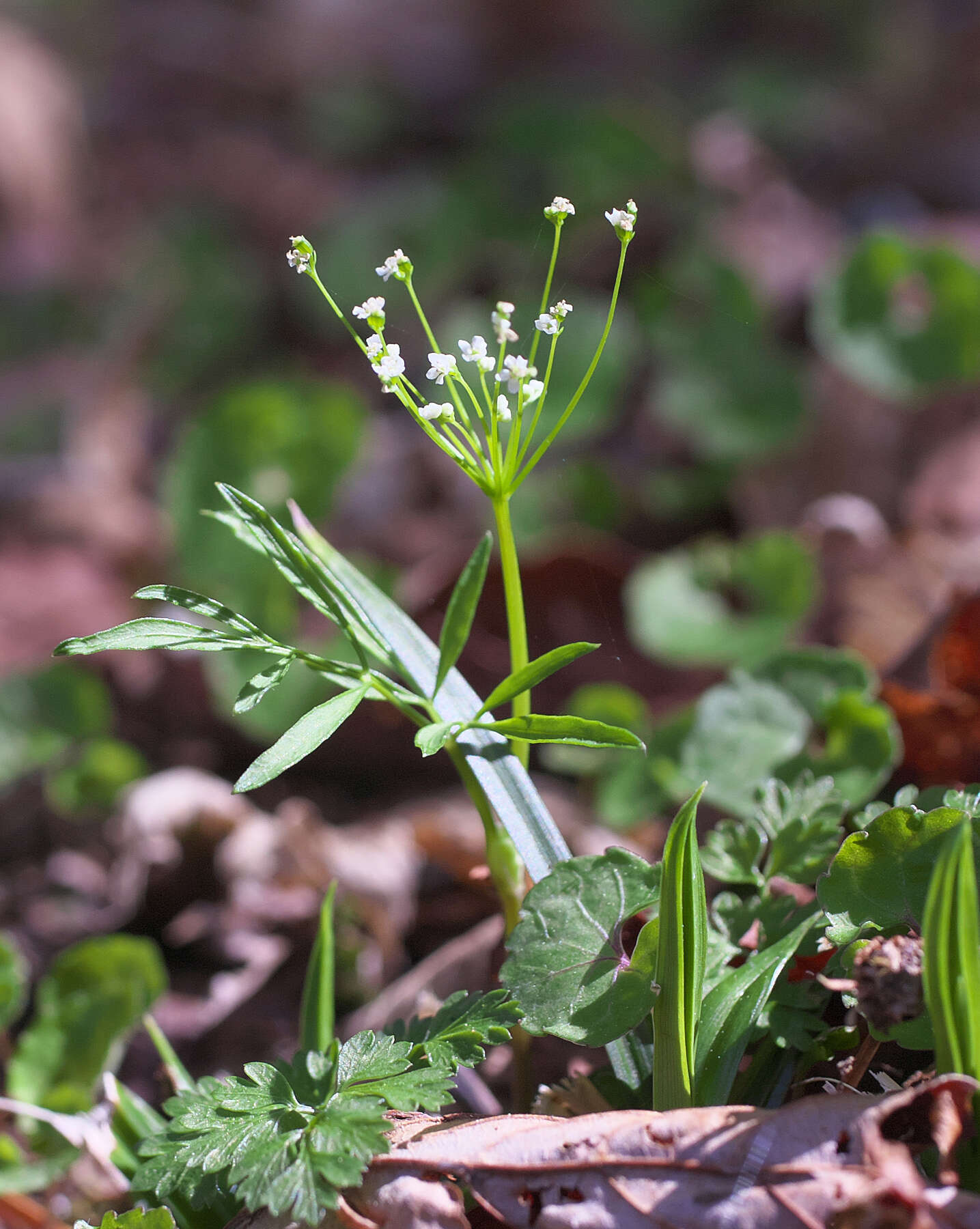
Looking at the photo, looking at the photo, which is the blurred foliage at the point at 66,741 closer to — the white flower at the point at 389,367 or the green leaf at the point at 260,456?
the green leaf at the point at 260,456

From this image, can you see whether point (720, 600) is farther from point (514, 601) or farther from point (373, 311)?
point (373, 311)

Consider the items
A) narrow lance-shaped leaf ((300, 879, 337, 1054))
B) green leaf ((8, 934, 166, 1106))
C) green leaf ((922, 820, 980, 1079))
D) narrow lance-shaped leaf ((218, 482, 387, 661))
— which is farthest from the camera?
green leaf ((8, 934, 166, 1106))

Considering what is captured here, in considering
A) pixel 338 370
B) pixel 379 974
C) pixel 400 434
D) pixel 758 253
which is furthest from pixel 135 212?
pixel 379 974

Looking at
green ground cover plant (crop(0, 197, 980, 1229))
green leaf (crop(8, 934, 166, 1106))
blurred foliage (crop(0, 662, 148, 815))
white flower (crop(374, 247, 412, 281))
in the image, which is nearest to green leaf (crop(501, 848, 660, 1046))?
green ground cover plant (crop(0, 197, 980, 1229))

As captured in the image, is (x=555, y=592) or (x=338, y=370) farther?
(x=338, y=370)

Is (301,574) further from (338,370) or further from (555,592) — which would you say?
(338,370)

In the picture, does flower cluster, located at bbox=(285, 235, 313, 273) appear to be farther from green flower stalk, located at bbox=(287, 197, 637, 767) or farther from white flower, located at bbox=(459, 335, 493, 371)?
white flower, located at bbox=(459, 335, 493, 371)

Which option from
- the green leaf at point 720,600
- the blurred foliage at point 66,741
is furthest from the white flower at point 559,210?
the blurred foliage at point 66,741
